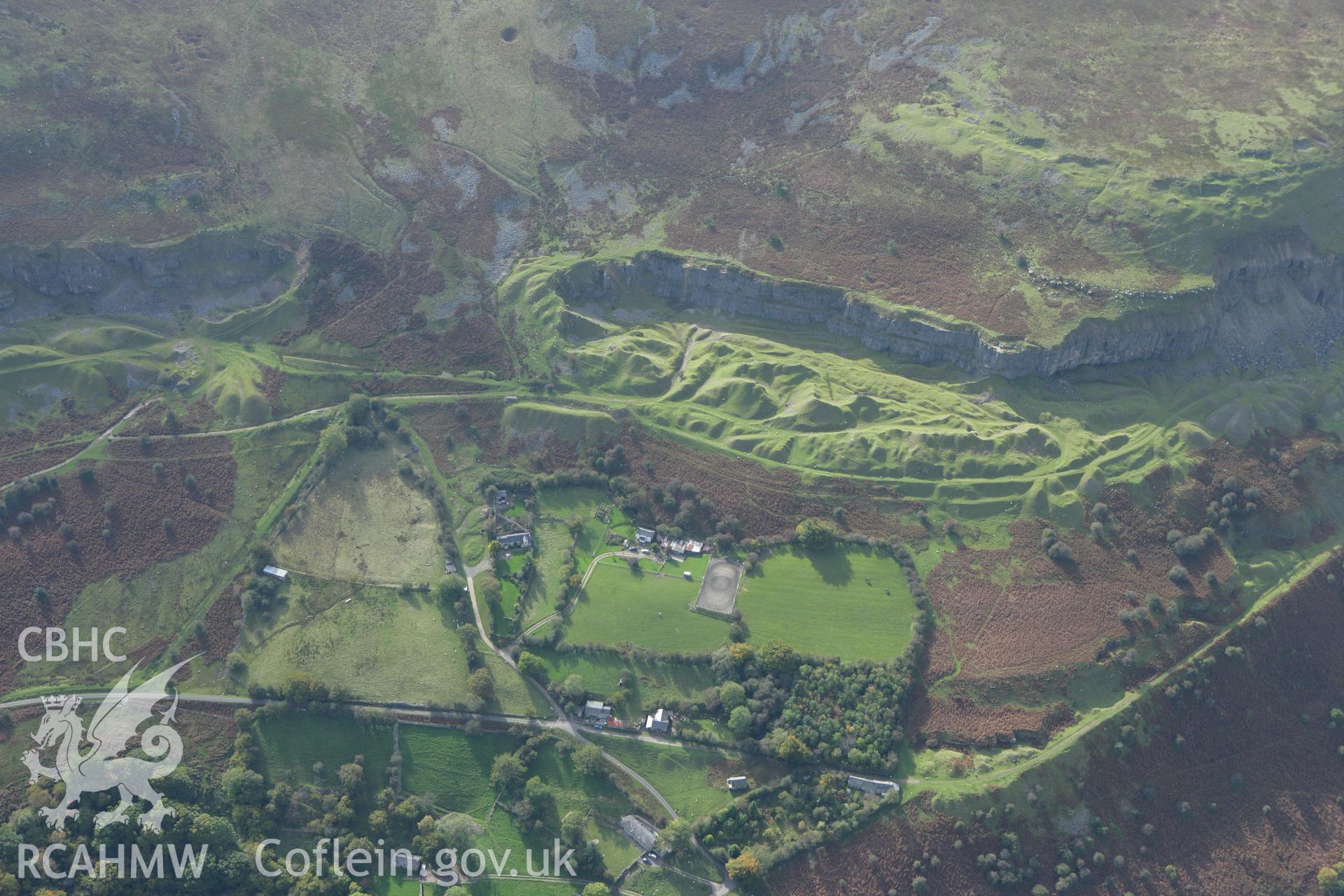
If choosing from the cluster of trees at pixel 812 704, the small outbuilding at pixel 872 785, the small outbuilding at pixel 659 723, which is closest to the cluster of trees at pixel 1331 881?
the small outbuilding at pixel 872 785

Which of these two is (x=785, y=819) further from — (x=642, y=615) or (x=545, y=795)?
(x=642, y=615)

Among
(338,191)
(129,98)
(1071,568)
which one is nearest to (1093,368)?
(1071,568)

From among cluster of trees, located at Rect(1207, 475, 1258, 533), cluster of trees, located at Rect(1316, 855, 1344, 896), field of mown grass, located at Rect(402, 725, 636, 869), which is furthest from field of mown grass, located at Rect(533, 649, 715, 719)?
cluster of trees, located at Rect(1207, 475, 1258, 533)

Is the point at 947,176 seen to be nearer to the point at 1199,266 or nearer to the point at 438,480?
the point at 1199,266

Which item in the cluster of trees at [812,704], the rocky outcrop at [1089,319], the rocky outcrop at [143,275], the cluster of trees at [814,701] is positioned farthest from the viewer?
the rocky outcrop at [143,275]

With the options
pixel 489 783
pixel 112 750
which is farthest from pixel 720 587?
pixel 112 750

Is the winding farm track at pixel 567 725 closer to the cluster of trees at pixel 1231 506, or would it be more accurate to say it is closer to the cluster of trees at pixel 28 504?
the cluster of trees at pixel 28 504
